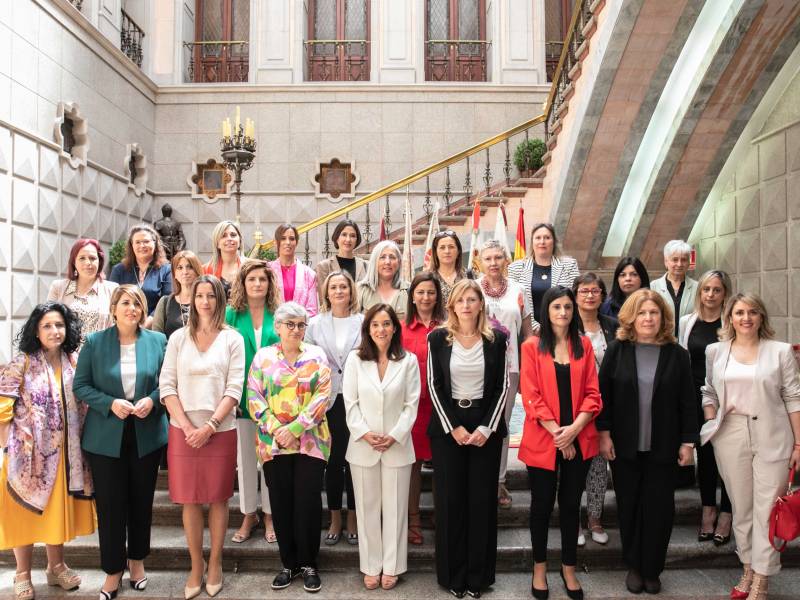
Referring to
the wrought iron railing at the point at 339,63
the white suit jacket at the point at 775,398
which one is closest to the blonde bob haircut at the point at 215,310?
the white suit jacket at the point at 775,398

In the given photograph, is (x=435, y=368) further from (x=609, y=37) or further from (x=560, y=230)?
(x=560, y=230)

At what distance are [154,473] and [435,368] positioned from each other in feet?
5.11

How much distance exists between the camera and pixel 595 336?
3627 millimetres

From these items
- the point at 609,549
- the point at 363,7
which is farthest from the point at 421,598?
the point at 363,7

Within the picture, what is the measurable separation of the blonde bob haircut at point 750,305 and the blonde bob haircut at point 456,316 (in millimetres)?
1236

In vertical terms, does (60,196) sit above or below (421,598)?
above

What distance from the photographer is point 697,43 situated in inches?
254

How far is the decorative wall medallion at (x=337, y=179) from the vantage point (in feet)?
34.7

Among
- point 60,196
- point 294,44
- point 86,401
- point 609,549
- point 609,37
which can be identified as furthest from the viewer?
point 294,44

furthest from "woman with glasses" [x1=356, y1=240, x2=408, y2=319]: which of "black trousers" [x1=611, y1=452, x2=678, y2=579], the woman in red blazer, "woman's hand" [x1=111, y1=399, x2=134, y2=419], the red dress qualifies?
"black trousers" [x1=611, y1=452, x2=678, y2=579]

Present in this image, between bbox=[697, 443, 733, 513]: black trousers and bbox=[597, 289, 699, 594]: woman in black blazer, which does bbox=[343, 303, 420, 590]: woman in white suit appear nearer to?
bbox=[597, 289, 699, 594]: woman in black blazer

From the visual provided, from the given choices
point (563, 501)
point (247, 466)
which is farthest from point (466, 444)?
point (247, 466)

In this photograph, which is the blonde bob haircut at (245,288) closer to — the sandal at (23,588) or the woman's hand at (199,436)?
the woman's hand at (199,436)

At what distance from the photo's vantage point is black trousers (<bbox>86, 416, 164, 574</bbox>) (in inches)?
123
